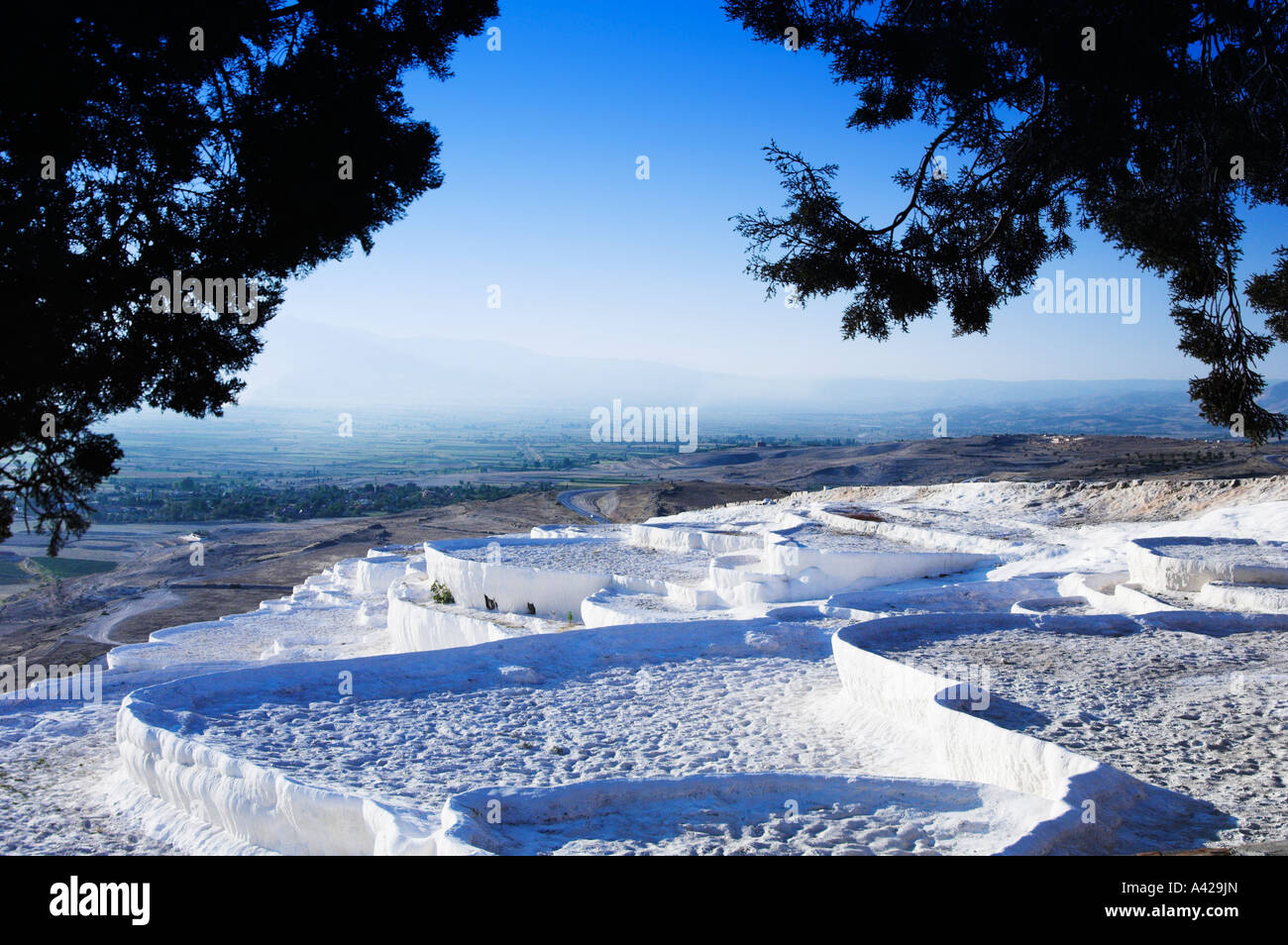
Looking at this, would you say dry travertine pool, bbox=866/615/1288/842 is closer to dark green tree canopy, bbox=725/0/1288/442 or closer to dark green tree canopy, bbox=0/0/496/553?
dark green tree canopy, bbox=725/0/1288/442

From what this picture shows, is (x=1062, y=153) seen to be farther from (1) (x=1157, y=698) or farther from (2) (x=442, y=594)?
(2) (x=442, y=594)

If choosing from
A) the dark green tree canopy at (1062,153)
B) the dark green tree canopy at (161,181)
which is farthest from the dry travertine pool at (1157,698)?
the dark green tree canopy at (161,181)

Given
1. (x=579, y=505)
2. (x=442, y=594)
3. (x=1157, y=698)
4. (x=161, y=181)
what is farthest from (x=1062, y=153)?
(x=579, y=505)

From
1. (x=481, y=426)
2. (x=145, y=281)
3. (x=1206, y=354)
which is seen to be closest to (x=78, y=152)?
(x=145, y=281)

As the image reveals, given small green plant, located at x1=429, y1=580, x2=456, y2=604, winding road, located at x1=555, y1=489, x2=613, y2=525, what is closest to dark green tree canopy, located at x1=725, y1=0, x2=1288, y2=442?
small green plant, located at x1=429, y1=580, x2=456, y2=604

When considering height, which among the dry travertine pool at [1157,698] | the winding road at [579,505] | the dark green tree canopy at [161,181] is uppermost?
the dark green tree canopy at [161,181]

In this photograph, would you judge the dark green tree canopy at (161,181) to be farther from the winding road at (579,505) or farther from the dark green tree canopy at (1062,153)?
the winding road at (579,505)
